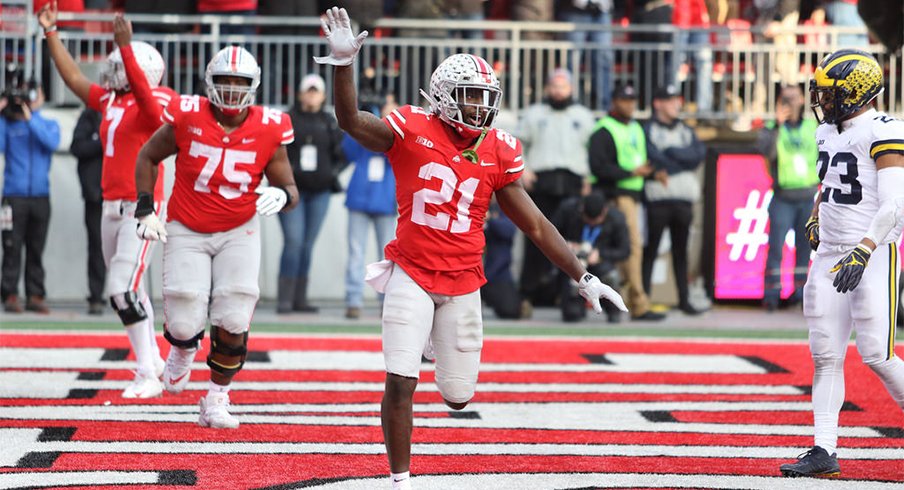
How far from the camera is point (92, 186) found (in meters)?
12.3

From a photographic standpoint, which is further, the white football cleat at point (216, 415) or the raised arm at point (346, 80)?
the white football cleat at point (216, 415)

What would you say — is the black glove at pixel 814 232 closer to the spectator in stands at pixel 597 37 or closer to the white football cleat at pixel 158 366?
the white football cleat at pixel 158 366

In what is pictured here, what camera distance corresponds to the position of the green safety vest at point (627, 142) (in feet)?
42.1

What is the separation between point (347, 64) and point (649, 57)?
31.8ft

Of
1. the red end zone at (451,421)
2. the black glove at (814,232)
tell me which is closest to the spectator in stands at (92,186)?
the red end zone at (451,421)

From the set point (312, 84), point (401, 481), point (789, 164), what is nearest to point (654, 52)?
point (789, 164)

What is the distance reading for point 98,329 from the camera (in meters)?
11.4

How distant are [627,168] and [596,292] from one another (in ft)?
24.2

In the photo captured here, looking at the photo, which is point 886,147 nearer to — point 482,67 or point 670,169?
point 482,67

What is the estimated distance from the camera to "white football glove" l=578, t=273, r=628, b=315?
5582 mm

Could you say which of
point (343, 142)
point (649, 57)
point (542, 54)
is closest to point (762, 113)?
point (649, 57)

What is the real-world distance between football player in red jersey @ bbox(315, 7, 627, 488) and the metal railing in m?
8.11

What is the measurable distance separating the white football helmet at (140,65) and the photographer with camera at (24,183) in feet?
13.8

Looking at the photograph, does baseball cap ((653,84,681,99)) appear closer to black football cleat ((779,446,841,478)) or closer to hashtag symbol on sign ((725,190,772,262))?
hashtag symbol on sign ((725,190,772,262))
